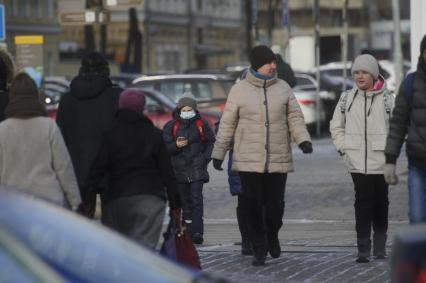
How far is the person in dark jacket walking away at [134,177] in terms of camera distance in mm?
9867

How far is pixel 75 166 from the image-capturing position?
438 inches

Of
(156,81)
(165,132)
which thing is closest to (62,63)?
(156,81)

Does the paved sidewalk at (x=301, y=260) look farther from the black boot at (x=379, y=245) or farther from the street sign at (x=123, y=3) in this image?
the street sign at (x=123, y=3)

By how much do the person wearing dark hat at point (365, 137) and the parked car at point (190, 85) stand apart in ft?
63.3

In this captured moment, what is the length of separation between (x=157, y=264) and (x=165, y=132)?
9.21 metres

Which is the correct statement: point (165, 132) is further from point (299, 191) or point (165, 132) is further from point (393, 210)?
point (299, 191)

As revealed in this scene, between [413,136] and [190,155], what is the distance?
4.34m

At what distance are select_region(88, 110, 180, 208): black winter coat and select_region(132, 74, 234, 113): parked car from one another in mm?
21676

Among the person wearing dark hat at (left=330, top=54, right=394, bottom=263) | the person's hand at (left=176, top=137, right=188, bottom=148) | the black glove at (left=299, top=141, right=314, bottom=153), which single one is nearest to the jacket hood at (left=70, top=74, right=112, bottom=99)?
the black glove at (left=299, top=141, right=314, bottom=153)

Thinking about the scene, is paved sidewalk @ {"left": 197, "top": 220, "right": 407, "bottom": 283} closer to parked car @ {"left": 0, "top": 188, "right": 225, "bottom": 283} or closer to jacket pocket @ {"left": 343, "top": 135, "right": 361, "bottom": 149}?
jacket pocket @ {"left": 343, "top": 135, "right": 361, "bottom": 149}

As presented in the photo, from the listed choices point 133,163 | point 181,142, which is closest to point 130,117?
point 133,163

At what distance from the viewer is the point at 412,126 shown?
10523 mm

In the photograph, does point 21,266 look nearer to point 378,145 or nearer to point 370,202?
point 378,145

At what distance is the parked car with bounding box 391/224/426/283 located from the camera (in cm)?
559
